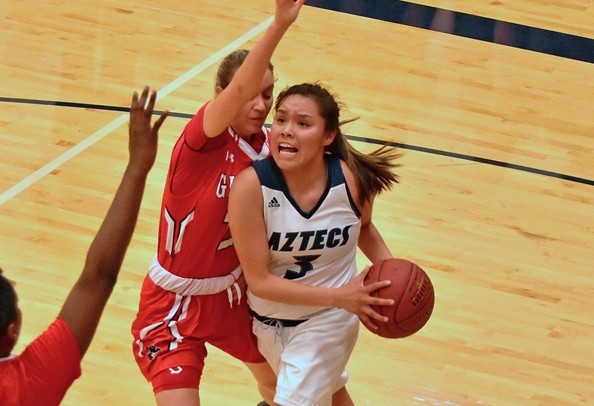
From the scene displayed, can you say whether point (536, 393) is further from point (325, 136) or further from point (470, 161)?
point (470, 161)

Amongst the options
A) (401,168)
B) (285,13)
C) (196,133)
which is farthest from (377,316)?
(401,168)

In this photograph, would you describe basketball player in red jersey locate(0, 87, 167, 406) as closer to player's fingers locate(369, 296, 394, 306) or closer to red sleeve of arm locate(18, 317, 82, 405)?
red sleeve of arm locate(18, 317, 82, 405)

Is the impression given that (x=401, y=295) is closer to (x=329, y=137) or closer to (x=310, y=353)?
(x=310, y=353)

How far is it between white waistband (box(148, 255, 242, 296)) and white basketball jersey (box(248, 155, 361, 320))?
0.36ft

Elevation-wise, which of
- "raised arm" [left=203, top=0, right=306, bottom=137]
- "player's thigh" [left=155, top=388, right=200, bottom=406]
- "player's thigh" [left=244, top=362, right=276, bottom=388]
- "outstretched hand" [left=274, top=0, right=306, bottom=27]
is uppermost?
"outstretched hand" [left=274, top=0, right=306, bottom=27]

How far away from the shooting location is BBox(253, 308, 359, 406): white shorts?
3.78 metres

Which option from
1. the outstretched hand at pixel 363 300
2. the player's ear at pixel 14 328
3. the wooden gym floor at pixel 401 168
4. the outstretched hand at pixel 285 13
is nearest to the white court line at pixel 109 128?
the wooden gym floor at pixel 401 168

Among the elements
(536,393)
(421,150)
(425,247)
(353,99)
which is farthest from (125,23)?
(536,393)

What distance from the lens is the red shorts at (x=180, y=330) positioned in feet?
12.5

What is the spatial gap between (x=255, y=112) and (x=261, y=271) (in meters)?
0.58

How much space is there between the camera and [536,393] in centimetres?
512

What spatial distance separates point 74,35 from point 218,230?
5.80m

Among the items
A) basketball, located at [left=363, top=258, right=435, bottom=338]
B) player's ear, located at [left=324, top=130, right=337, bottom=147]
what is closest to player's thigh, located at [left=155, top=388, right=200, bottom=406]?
basketball, located at [left=363, top=258, right=435, bottom=338]

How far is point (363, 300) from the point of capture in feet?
11.9
